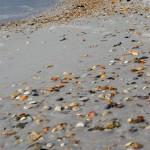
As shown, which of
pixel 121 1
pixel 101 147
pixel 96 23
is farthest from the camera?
pixel 121 1

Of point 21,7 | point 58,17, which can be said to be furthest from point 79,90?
point 21,7

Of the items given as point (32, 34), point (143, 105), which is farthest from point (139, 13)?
point (143, 105)

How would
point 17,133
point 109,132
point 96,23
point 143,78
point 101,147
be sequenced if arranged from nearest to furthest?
point 101,147
point 109,132
point 17,133
point 143,78
point 96,23

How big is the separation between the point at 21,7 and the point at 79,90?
37.2m

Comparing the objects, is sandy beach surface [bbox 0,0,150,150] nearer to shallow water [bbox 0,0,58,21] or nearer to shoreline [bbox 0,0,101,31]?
shoreline [bbox 0,0,101,31]

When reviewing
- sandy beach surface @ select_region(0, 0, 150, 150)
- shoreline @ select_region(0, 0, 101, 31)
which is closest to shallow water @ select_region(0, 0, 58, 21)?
shoreline @ select_region(0, 0, 101, 31)

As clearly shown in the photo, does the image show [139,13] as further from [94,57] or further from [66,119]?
[66,119]

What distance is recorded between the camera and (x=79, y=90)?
11102 mm

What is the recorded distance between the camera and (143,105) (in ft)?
31.0

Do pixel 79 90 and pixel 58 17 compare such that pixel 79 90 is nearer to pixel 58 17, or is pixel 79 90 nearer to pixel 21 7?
pixel 58 17

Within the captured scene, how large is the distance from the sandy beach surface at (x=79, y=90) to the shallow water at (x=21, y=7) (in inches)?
919

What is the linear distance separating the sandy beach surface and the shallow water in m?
23.3

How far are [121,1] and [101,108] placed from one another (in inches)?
746

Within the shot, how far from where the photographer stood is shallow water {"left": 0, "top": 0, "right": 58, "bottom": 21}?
41.6 meters
